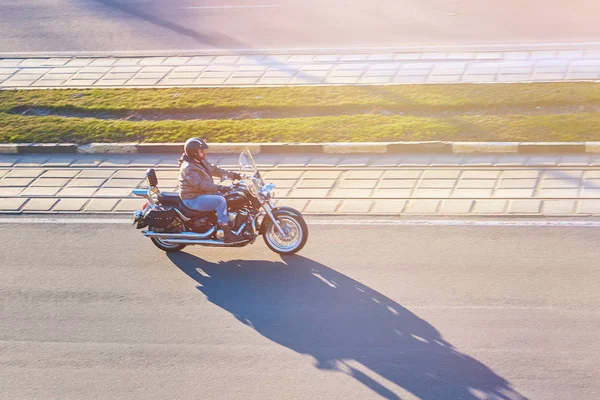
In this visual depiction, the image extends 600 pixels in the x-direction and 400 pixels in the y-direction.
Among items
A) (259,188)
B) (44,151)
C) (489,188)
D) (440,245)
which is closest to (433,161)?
(489,188)

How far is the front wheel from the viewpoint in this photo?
9.38m

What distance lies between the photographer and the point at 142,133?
550 inches

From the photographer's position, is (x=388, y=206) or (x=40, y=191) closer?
(x=388, y=206)

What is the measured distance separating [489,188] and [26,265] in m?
6.35

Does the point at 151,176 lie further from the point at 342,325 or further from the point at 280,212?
the point at 342,325

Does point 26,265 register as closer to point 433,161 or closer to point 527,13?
point 433,161

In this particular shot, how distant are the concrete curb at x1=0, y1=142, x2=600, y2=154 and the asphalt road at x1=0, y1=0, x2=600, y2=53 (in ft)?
18.3

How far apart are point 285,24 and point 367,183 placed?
968cm

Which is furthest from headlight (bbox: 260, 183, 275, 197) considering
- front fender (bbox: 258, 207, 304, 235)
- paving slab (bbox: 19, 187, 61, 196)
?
paving slab (bbox: 19, 187, 61, 196)

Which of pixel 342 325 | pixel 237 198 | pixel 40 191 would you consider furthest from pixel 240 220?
pixel 40 191

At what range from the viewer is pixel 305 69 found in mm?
16484

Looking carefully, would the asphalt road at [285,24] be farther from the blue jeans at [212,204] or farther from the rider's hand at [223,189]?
the blue jeans at [212,204]

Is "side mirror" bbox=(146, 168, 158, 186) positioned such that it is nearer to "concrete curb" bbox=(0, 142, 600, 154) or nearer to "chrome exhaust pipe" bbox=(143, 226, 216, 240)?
"chrome exhaust pipe" bbox=(143, 226, 216, 240)

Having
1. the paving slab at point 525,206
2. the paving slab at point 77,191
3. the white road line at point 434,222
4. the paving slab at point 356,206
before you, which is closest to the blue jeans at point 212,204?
the white road line at point 434,222
